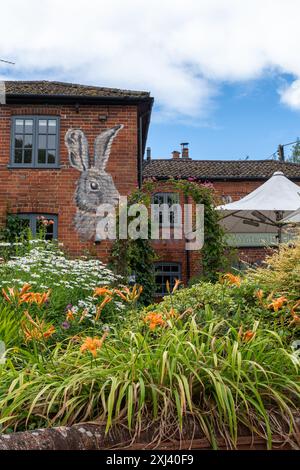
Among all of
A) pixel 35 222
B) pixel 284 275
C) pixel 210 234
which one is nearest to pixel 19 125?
pixel 35 222

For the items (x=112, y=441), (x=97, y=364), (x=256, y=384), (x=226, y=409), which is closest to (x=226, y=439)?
(x=226, y=409)

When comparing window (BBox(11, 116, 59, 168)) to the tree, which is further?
the tree

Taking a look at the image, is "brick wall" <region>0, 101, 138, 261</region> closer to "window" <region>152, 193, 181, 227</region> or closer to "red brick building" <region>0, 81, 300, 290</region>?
"red brick building" <region>0, 81, 300, 290</region>

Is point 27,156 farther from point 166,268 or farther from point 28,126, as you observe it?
point 166,268

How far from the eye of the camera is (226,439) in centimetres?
280

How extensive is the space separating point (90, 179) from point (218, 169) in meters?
11.0

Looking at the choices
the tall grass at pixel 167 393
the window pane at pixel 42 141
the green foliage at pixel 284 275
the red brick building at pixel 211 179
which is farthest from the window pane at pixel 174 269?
the tall grass at pixel 167 393

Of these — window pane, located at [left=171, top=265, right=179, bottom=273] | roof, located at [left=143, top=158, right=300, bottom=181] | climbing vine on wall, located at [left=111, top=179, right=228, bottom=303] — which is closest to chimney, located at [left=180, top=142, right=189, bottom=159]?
roof, located at [left=143, top=158, right=300, bottom=181]

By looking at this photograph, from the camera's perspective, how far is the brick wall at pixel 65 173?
14.5 meters

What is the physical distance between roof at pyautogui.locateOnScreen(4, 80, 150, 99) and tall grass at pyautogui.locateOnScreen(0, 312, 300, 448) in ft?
41.2

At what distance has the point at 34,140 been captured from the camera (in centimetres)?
1507

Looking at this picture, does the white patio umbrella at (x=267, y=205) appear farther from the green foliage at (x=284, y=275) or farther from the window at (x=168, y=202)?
the window at (x=168, y=202)

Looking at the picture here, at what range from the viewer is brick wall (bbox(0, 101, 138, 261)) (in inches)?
570

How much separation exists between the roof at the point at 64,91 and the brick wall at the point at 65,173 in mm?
374
